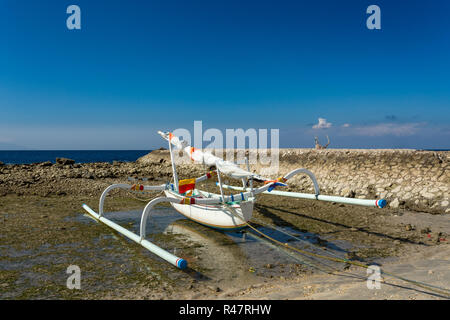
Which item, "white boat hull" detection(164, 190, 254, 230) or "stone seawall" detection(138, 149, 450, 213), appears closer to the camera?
"white boat hull" detection(164, 190, 254, 230)

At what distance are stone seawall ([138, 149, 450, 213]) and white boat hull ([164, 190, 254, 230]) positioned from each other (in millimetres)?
6859

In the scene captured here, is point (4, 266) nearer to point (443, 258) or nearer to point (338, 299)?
point (338, 299)

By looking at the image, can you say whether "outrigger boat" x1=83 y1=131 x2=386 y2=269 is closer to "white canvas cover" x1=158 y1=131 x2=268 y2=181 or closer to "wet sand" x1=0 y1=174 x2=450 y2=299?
"white canvas cover" x1=158 y1=131 x2=268 y2=181

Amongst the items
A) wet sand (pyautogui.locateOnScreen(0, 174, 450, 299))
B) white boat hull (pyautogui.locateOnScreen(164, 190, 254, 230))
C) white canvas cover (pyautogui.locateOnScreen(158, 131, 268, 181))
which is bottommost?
wet sand (pyautogui.locateOnScreen(0, 174, 450, 299))

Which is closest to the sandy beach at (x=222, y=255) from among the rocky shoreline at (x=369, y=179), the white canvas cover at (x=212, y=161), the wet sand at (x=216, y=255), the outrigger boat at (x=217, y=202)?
the wet sand at (x=216, y=255)

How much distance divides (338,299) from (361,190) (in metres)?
10.5

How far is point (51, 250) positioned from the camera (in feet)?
22.4

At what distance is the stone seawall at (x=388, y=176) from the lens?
36.9 feet

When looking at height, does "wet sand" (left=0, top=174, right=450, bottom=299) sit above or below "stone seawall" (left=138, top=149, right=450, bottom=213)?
below

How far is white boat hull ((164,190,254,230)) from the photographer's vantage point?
7.36 metres

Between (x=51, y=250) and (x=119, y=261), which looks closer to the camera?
(x=119, y=261)

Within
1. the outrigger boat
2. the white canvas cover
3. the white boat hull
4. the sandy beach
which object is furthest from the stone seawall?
the white canvas cover

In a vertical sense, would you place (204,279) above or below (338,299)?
below
